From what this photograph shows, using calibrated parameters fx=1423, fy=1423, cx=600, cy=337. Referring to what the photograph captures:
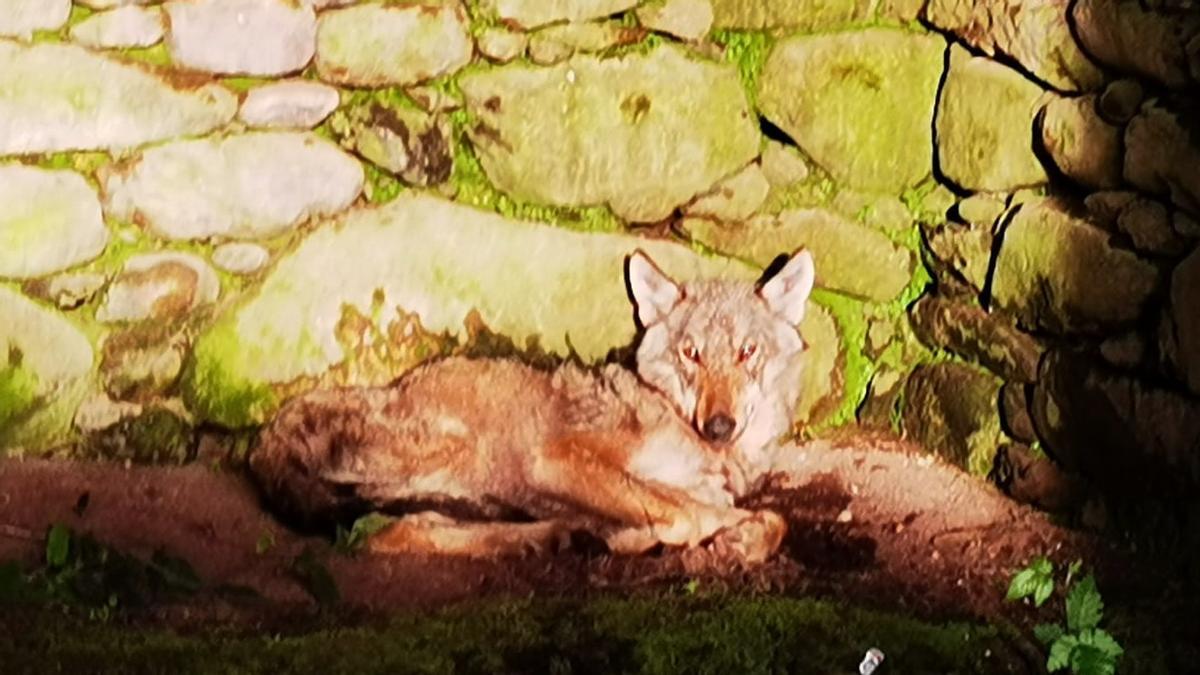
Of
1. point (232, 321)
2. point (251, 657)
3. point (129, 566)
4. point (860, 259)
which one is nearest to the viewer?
point (251, 657)

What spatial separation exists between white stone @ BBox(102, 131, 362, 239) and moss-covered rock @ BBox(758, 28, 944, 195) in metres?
0.99

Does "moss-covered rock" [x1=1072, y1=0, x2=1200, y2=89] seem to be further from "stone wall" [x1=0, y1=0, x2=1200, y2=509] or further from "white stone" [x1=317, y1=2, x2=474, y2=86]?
"white stone" [x1=317, y1=2, x2=474, y2=86]

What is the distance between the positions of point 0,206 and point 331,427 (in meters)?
0.82

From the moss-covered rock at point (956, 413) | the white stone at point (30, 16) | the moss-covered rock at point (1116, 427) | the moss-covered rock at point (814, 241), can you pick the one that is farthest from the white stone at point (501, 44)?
the moss-covered rock at point (1116, 427)

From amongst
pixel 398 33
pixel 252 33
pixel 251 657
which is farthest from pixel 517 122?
pixel 251 657

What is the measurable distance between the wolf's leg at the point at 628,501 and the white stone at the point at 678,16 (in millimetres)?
917

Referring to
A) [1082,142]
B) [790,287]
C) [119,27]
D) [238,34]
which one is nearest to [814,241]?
[790,287]

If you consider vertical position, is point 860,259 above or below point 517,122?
below

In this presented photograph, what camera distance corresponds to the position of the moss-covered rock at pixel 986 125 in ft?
9.98

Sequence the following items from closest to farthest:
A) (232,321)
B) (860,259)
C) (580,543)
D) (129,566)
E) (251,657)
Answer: (251,657) → (129,566) → (580,543) → (232,321) → (860,259)

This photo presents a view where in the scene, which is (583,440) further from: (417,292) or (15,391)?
(15,391)

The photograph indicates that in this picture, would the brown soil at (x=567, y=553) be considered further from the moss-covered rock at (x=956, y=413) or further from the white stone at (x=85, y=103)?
the white stone at (x=85, y=103)

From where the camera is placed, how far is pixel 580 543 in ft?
9.48

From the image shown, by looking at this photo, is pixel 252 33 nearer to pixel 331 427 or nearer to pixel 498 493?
→ pixel 331 427
